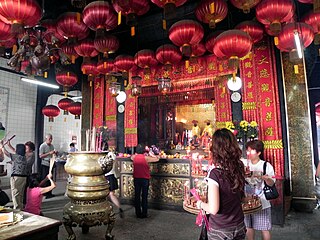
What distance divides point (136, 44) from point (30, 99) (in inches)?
192

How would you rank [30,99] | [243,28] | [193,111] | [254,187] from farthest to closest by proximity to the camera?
[30,99]
[193,111]
[243,28]
[254,187]

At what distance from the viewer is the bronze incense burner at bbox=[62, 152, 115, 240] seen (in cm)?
274

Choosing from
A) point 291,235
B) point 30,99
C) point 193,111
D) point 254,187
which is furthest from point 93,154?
point 30,99

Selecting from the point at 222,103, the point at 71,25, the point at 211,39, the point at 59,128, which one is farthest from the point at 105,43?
the point at 59,128

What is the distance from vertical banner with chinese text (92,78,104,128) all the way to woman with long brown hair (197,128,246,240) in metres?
6.21

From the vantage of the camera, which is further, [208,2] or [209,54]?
[209,54]

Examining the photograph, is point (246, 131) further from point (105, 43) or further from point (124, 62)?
point (105, 43)

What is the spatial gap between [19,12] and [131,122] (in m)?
4.37

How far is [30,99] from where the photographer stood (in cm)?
895

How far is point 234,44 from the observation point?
351 cm

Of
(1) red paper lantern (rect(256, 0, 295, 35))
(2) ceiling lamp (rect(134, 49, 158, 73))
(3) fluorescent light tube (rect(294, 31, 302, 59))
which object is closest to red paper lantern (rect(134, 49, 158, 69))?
(2) ceiling lamp (rect(134, 49, 158, 73))

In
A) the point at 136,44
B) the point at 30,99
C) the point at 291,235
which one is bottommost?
the point at 291,235

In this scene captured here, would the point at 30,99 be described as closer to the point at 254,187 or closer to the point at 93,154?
the point at 93,154

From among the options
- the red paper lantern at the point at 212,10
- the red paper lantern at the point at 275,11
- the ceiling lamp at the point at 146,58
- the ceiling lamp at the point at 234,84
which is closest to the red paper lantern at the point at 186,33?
the red paper lantern at the point at 212,10
